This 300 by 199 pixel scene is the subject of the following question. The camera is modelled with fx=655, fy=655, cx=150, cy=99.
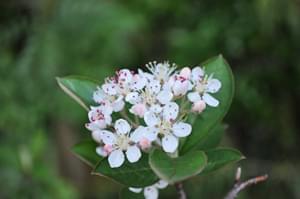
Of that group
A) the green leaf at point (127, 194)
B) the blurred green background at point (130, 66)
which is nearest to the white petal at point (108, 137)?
the green leaf at point (127, 194)

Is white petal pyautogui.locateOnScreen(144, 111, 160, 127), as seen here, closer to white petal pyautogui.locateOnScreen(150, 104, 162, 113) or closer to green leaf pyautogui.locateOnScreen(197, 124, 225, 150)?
white petal pyautogui.locateOnScreen(150, 104, 162, 113)

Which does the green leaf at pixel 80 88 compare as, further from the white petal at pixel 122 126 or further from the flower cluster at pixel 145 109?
the white petal at pixel 122 126

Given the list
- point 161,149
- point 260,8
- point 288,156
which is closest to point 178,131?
point 161,149

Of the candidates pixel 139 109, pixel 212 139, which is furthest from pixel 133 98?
pixel 212 139

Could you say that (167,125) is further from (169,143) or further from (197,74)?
(197,74)

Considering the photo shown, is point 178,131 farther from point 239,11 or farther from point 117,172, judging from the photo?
point 239,11

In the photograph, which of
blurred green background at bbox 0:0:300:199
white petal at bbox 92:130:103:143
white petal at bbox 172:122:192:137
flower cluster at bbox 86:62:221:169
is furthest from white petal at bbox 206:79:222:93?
blurred green background at bbox 0:0:300:199
